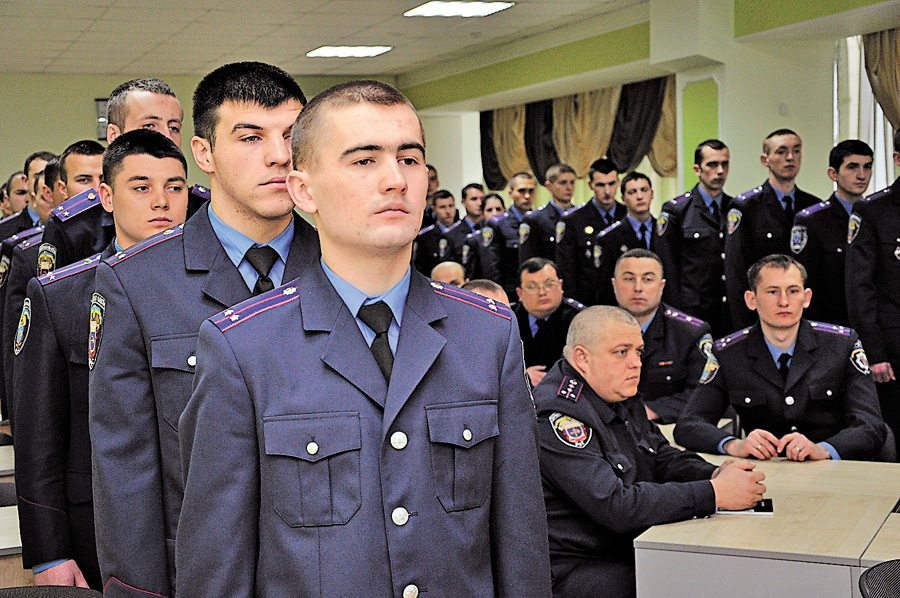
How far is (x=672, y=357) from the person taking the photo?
4.71 m

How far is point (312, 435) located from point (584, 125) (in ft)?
36.9

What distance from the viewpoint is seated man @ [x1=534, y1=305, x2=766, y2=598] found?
9.30ft

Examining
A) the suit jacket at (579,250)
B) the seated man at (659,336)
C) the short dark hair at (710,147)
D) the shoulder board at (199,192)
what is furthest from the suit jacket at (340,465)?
the suit jacket at (579,250)

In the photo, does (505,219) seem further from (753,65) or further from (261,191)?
(261,191)

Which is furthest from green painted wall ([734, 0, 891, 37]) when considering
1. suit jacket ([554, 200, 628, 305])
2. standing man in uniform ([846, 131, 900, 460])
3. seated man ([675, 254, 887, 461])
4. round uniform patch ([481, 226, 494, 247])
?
seated man ([675, 254, 887, 461])

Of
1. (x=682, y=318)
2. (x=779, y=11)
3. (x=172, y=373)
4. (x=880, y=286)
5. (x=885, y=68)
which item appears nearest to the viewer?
(x=172, y=373)

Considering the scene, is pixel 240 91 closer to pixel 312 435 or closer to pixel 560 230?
pixel 312 435

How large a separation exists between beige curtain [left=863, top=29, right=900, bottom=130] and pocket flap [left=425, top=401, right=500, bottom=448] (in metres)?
8.16

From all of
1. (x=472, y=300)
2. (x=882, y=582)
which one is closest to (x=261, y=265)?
(x=472, y=300)

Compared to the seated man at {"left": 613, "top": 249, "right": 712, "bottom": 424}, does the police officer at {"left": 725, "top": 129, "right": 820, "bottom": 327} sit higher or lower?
higher

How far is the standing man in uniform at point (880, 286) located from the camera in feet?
16.2

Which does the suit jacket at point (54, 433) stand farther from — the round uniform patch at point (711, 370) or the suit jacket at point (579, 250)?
the suit jacket at point (579, 250)

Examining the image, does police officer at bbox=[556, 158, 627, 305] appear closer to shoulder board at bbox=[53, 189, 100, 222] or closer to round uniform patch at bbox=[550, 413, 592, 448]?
round uniform patch at bbox=[550, 413, 592, 448]

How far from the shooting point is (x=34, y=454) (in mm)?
2049
